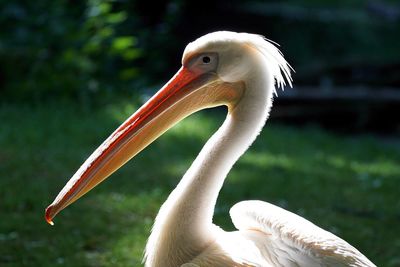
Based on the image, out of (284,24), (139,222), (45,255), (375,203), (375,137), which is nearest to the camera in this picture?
(45,255)

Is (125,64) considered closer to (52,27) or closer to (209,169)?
(52,27)

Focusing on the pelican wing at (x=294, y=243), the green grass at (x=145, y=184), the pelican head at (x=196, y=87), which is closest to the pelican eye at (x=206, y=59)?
the pelican head at (x=196, y=87)

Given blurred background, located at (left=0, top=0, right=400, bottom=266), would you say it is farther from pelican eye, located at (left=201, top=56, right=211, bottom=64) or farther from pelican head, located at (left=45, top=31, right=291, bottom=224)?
pelican eye, located at (left=201, top=56, right=211, bottom=64)

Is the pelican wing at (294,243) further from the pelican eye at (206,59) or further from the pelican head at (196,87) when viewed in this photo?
the pelican eye at (206,59)

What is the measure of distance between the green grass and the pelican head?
4.62 feet

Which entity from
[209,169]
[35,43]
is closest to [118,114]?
[35,43]

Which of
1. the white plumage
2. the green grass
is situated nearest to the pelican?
the white plumage

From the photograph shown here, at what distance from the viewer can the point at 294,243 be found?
278cm

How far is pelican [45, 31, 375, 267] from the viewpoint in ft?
9.48

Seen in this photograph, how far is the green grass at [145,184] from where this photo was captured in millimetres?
4551

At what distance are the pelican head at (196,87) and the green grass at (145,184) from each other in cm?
141

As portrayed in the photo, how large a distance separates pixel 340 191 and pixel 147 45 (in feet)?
13.7

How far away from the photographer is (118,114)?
767cm

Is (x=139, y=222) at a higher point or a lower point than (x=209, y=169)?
higher
